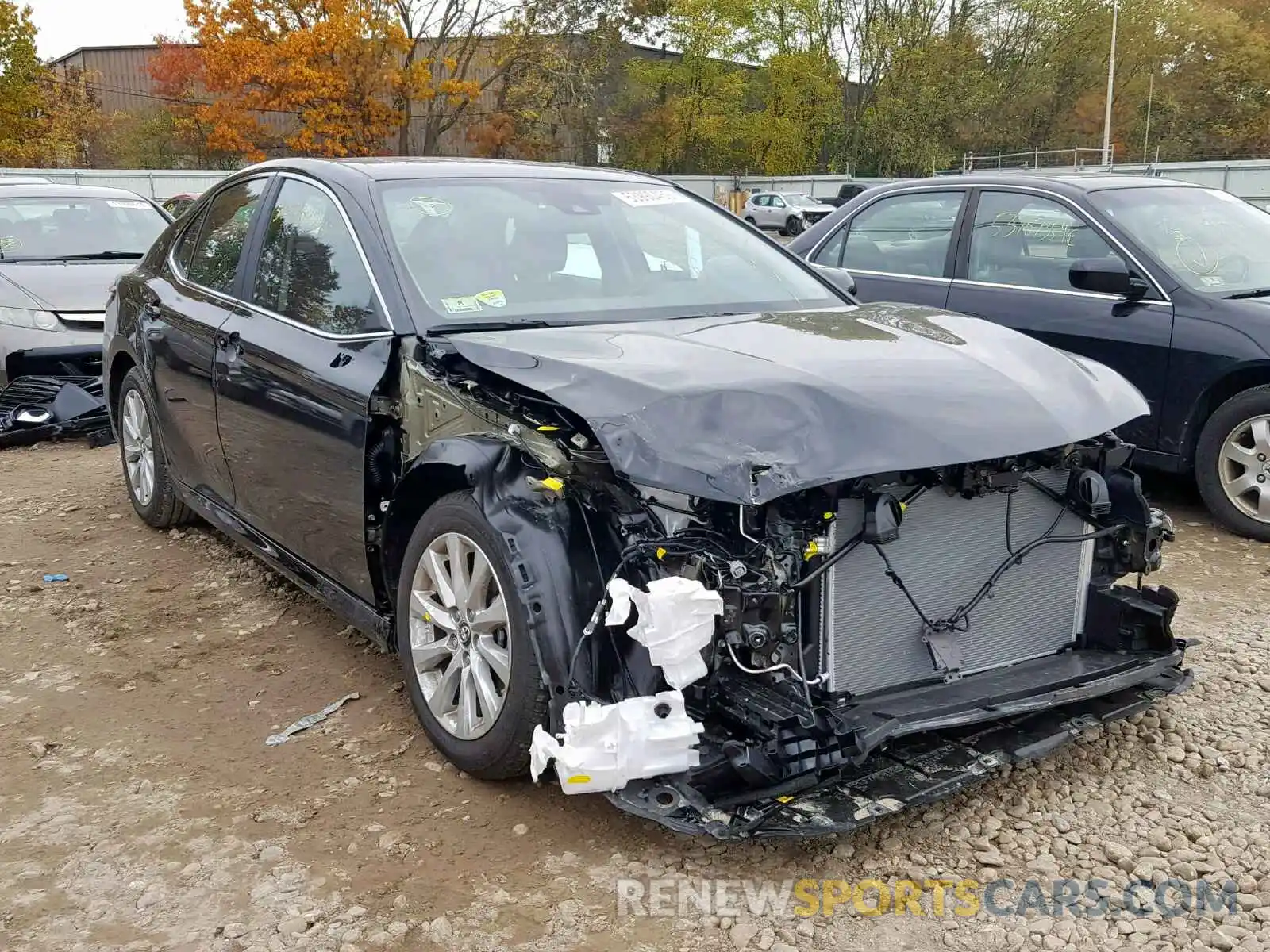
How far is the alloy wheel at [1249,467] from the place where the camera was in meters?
5.34

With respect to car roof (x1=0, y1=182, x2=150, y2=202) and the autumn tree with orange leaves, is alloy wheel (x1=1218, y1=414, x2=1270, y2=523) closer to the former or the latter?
car roof (x1=0, y1=182, x2=150, y2=202)

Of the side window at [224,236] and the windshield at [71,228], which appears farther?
the windshield at [71,228]

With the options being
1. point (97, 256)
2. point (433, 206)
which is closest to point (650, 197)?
point (433, 206)

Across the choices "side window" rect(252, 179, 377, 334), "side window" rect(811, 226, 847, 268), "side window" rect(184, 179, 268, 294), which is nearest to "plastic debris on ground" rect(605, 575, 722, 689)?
"side window" rect(252, 179, 377, 334)

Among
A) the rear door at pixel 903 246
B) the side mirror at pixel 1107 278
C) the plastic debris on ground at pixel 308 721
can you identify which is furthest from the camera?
the rear door at pixel 903 246

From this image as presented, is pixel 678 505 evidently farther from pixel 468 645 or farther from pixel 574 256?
pixel 574 256

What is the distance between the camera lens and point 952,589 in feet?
10.0

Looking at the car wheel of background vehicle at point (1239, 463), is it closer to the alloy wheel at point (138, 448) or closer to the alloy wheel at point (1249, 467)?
the alloy wheel at point (1249, 467)

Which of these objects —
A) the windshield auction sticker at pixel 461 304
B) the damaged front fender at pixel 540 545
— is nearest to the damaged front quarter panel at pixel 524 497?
the damaged front fender at pixel 540 545

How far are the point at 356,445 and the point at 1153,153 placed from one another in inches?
2009

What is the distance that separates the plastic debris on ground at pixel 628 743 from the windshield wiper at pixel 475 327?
4.32ft

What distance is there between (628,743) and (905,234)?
502cm

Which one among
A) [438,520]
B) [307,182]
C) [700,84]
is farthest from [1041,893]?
[700,84]

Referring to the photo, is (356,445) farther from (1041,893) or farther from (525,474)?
(1041,893)
